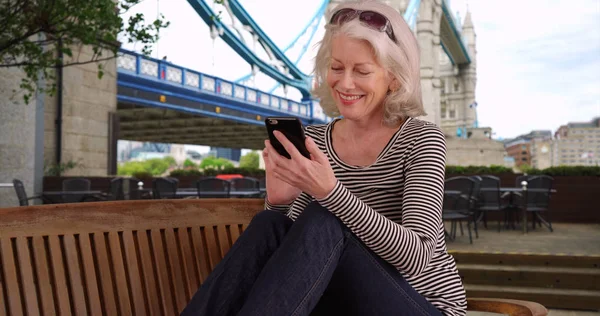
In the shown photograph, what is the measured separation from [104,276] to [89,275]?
0.13 feet

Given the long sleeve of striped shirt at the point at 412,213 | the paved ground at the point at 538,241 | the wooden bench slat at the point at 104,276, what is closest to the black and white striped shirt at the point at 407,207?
the long sleeve of striped shirt at the point at 412,213

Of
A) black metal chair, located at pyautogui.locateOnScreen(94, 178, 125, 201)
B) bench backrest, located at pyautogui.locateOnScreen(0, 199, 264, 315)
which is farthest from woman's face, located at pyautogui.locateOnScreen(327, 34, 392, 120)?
black metal chair, located at pyautogui.locateOnScreen(94, 178, 125, 201)

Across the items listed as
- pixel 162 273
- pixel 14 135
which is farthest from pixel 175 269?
pixel 14 135

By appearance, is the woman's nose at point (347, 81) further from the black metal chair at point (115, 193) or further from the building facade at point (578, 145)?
the building facade at point (578, 145)

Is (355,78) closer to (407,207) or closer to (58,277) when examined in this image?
(407,207)

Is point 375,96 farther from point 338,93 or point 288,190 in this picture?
point 288,190

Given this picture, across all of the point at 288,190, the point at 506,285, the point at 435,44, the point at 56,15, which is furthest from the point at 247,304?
the point at 435,44

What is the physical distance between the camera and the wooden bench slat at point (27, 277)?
1183 millimetres

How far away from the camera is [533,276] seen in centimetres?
377

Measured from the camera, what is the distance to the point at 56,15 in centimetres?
425

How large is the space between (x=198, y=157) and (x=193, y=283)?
106119 mm

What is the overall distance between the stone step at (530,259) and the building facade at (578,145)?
118708 millimetres

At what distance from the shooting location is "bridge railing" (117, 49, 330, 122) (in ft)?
43.5

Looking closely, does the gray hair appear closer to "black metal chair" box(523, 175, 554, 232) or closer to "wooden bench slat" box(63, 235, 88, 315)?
"wooden bench slat" box(63, 235, 88, 315)
